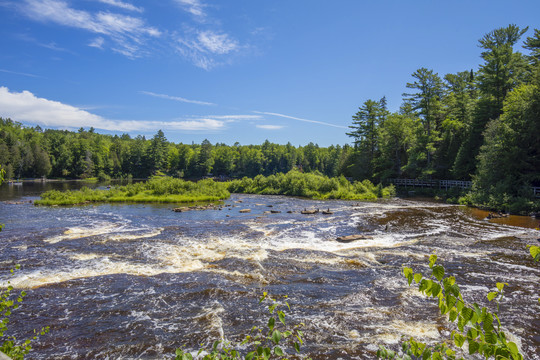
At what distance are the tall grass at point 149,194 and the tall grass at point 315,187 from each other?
38.2 ft

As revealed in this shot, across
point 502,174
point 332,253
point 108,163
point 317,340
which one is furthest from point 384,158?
point 108,163

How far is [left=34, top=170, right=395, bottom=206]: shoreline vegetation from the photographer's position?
40.7 meters

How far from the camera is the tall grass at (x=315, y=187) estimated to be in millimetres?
48797

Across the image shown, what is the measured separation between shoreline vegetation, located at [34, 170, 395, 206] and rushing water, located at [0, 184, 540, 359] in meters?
16.3

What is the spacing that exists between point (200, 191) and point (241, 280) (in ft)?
117

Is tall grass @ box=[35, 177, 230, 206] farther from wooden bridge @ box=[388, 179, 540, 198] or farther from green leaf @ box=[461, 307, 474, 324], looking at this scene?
green leaf @ box=[461, 307, 474, 324]

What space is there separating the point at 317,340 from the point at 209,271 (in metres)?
6.89

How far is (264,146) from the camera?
132 meters

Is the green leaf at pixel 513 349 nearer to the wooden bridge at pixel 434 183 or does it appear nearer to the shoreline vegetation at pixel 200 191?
the shoreline vegetation at pixel 200 191

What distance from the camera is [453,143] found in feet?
157

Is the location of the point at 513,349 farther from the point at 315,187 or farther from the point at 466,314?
the point at 315,187

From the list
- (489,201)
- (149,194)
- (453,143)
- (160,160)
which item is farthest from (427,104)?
(160,160)

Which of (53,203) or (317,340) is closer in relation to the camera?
(317,340)

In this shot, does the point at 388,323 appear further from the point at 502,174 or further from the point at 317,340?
the point at 502,174
